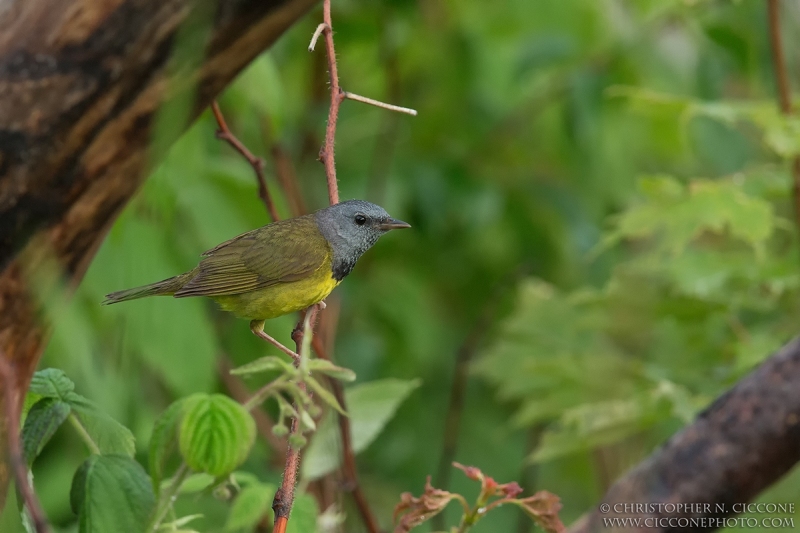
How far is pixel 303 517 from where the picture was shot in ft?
6.27

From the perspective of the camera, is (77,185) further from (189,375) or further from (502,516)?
(502,516)

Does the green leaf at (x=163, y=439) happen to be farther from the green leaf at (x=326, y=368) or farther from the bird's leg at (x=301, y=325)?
the bird's leg at (x=301, y=325)

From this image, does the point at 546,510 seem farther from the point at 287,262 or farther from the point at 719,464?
the point at 287,262

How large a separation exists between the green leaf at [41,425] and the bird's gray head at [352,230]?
1024 mm

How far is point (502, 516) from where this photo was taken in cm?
539

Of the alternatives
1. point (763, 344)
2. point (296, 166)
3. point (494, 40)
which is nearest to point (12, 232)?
point (763, 344)

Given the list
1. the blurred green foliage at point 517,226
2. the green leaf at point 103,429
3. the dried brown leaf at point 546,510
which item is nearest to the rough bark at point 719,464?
the dried brown leaf at point 546,510

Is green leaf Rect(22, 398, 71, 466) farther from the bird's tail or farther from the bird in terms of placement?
the bird

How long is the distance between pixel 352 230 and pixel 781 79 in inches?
85.3

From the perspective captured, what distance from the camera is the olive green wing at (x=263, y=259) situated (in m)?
2.38

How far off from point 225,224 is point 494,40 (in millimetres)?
3433

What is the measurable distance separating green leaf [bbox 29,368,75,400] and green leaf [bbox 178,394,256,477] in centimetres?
49

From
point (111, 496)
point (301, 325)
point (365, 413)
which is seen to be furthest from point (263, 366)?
point (365, 413)

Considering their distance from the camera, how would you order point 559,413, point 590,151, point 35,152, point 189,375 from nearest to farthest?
point 35,152 < point 189,375 < point 559,413 < point 590,151
